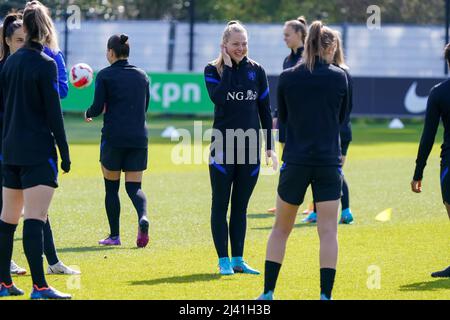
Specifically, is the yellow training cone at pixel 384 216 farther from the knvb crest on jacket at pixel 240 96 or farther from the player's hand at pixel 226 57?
the player's hand at pixel 226 57

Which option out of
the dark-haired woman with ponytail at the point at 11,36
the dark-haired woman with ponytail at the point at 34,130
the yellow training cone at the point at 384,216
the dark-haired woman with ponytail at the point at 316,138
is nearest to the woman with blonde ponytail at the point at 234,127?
the dark-haired woman with ponytail at the point at 316,138

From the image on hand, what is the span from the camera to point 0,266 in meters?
8.12

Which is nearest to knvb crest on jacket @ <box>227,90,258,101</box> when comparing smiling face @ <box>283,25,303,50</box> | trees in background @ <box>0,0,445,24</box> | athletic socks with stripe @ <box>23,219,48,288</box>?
athletic socks with stripe @ <box>23,219,48,288</box>

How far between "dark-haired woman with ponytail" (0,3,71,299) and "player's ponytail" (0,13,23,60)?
86 cm

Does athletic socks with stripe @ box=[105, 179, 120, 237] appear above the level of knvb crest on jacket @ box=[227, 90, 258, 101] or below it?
below

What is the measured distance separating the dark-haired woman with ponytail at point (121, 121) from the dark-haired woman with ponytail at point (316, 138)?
11.1 feet

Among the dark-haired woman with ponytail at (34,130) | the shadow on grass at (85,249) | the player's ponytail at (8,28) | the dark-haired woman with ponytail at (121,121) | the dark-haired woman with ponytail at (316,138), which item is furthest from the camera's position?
the dark-haired woman with ponytail at (121,121)

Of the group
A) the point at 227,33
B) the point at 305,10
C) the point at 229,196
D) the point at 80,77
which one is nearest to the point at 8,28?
the point at 227,33

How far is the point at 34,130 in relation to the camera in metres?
7.75

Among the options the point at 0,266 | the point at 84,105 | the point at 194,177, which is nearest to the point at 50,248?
the point at 0,266

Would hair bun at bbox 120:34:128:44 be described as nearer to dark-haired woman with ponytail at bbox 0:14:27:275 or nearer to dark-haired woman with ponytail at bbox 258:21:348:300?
dark-haired woman with ponytail at bbox 0:14:27:275

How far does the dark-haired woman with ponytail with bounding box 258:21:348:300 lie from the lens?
7.59 m

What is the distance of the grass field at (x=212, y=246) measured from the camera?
867cm
